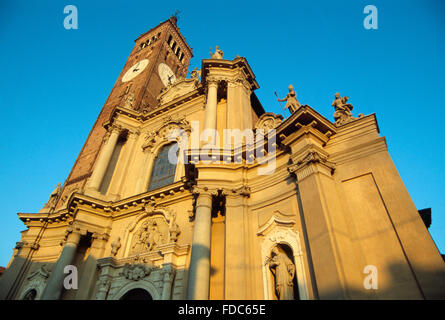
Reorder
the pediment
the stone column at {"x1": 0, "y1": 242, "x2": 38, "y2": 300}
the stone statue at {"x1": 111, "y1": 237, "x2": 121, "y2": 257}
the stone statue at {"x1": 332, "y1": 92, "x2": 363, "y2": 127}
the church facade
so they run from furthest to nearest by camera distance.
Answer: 1. the pediment
2. the stone column at {"x1": 0, "y1": 242, "x2": 38, "y2": 300}
3. the stone statue at {"x1": 111, "y1": 237, "x2": 121, "y2": 257}
4. the stone statue at {"x1": 332, "y1": 92, "x2": 363, "y2": 127}
5. the church facade

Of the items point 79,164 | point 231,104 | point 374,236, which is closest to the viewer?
point 374,236

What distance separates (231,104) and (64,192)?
15.7 metres

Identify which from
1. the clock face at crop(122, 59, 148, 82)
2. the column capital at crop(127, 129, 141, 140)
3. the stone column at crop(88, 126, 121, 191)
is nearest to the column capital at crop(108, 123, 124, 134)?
the stone column at crop(88, 126, 121, 191)

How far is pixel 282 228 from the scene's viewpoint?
8133 millimetres

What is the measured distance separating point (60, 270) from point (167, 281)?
493 cm

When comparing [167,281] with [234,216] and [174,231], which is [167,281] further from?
[234,216]

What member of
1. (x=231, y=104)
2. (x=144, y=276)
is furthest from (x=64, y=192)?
(x=231, y=104)

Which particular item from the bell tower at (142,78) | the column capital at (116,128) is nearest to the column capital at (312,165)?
the column capital at (116,128)

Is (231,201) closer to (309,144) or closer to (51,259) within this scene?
(309,144)

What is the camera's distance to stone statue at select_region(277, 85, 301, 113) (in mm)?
10070

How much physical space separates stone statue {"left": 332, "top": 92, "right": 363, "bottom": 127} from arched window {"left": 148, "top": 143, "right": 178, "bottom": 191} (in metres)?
8.26

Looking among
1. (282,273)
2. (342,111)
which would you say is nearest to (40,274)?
(282,273)

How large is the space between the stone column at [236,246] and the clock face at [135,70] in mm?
24646

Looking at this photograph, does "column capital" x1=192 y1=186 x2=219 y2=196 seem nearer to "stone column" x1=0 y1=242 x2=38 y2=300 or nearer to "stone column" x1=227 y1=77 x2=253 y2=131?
"stone column" x1=227 y1=77 x2=253 y2=131
